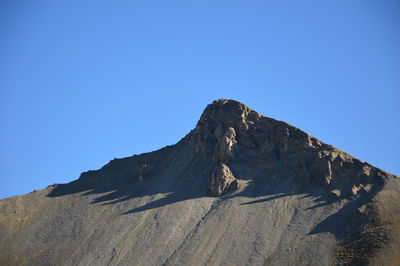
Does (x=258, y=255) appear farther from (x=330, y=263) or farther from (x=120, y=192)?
(x=120, y=192)

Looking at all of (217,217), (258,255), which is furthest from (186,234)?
(258,255)

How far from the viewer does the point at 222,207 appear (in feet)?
409

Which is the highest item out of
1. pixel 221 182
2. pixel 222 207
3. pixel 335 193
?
pixel 221 182

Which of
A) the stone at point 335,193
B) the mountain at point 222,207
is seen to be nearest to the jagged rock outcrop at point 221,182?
the mountain at point 222,207

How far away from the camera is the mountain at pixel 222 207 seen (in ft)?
367

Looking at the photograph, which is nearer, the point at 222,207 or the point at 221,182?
→ the point at 222,207

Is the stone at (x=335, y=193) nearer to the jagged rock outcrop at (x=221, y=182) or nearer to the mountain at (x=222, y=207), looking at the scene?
the mountain at (x=222, y=207)

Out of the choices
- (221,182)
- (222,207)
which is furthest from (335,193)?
(221,182)

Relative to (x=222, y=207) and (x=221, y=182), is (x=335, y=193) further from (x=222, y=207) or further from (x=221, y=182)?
(x=221, y=182)

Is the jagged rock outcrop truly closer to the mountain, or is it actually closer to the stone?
the mountain

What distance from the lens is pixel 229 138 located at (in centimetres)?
13638

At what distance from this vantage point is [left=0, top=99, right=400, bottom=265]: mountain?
111812 mm

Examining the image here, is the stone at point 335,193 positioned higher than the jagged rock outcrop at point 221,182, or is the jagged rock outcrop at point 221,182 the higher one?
the jagged rock outcrop at point 221,182

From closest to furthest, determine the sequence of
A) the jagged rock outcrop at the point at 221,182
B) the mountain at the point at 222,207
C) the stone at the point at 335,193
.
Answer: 1. the mountain at the point at 222,207
2. the stone at the point at 335,193
3. the jagged rock outcrop at the point at 221,182
